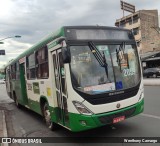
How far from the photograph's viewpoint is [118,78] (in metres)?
6.84

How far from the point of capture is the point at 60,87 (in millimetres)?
6992

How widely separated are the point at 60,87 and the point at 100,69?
1172mm

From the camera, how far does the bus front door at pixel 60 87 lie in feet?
22.2

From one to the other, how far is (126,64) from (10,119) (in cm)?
673

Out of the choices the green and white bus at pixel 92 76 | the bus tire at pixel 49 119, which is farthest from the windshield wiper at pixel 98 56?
the bus tire at pixel 49 119

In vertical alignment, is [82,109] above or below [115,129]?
above

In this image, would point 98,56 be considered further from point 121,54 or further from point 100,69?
point 121,54

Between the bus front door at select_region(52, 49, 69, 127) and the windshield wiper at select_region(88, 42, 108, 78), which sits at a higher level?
the windshield wiper at select_region(88, 42, 108, 78)

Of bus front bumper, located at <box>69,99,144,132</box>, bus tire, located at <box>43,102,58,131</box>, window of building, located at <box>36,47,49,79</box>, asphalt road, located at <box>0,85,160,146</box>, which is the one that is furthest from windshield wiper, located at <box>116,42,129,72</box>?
bus tire, located at <box>43,102,58,131</box>

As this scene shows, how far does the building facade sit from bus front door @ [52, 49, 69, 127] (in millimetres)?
53394

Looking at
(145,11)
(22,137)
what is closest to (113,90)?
(22,137)

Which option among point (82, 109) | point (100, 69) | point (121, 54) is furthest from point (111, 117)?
point (121, 54)

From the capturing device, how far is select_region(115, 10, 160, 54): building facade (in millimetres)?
60469

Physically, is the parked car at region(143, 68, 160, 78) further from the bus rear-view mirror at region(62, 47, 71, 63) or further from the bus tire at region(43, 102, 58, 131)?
the bus rear-view mirror at region(62, 47, 71, 63)
